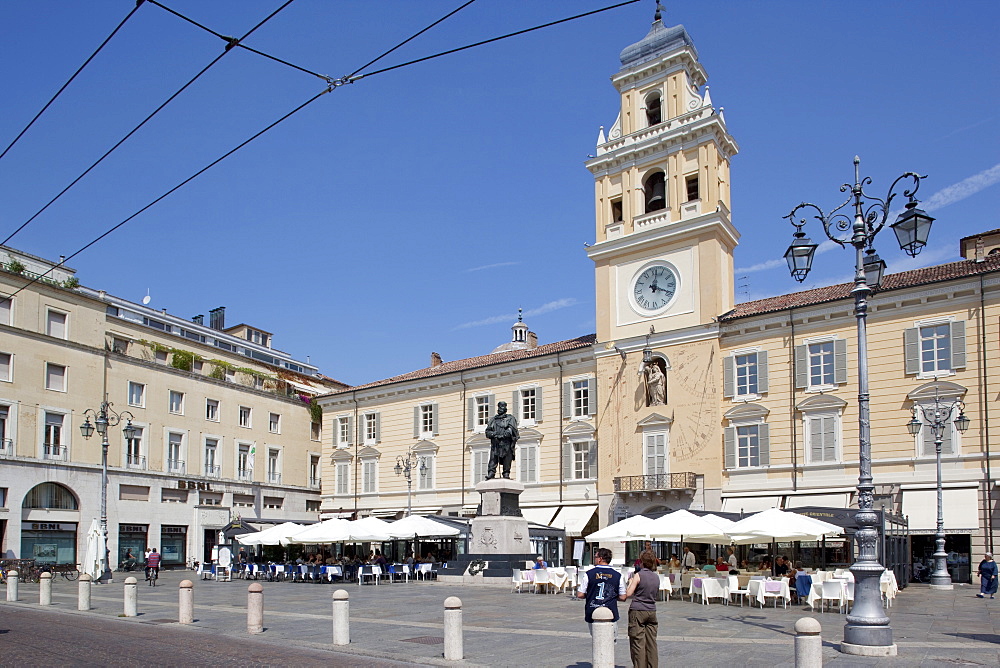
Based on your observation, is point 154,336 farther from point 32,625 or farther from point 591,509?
point 32,625

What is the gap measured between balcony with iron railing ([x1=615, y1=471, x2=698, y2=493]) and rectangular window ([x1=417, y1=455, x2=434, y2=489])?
37.7 feet

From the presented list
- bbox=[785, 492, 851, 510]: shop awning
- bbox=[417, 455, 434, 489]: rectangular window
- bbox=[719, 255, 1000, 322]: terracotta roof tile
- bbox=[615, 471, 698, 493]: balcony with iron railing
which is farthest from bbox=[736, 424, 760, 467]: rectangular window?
bbox=[417, 455, 434, 489]: rectangular window

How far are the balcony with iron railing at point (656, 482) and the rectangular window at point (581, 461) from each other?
2374mm

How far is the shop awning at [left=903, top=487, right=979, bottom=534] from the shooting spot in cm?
3064

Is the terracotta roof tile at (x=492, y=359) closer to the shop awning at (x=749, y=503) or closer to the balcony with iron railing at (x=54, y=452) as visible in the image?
the shop awning at (x=749, y=503)

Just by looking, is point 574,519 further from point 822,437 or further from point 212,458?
point 212,458

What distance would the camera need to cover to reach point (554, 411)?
141 feet

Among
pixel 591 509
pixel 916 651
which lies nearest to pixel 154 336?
pixel 591 509

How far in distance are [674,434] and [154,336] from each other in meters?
30.3

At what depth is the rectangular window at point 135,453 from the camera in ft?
148

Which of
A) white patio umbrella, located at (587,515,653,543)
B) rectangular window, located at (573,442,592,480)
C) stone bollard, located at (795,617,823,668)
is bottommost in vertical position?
white patio umbrella, located at (587,515,653,543)

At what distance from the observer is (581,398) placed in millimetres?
42125

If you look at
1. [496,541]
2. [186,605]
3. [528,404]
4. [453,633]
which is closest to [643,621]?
[453,633]

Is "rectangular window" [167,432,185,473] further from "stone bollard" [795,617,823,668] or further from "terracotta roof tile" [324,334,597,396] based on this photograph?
"stone bollard" [795,617,823,668]
